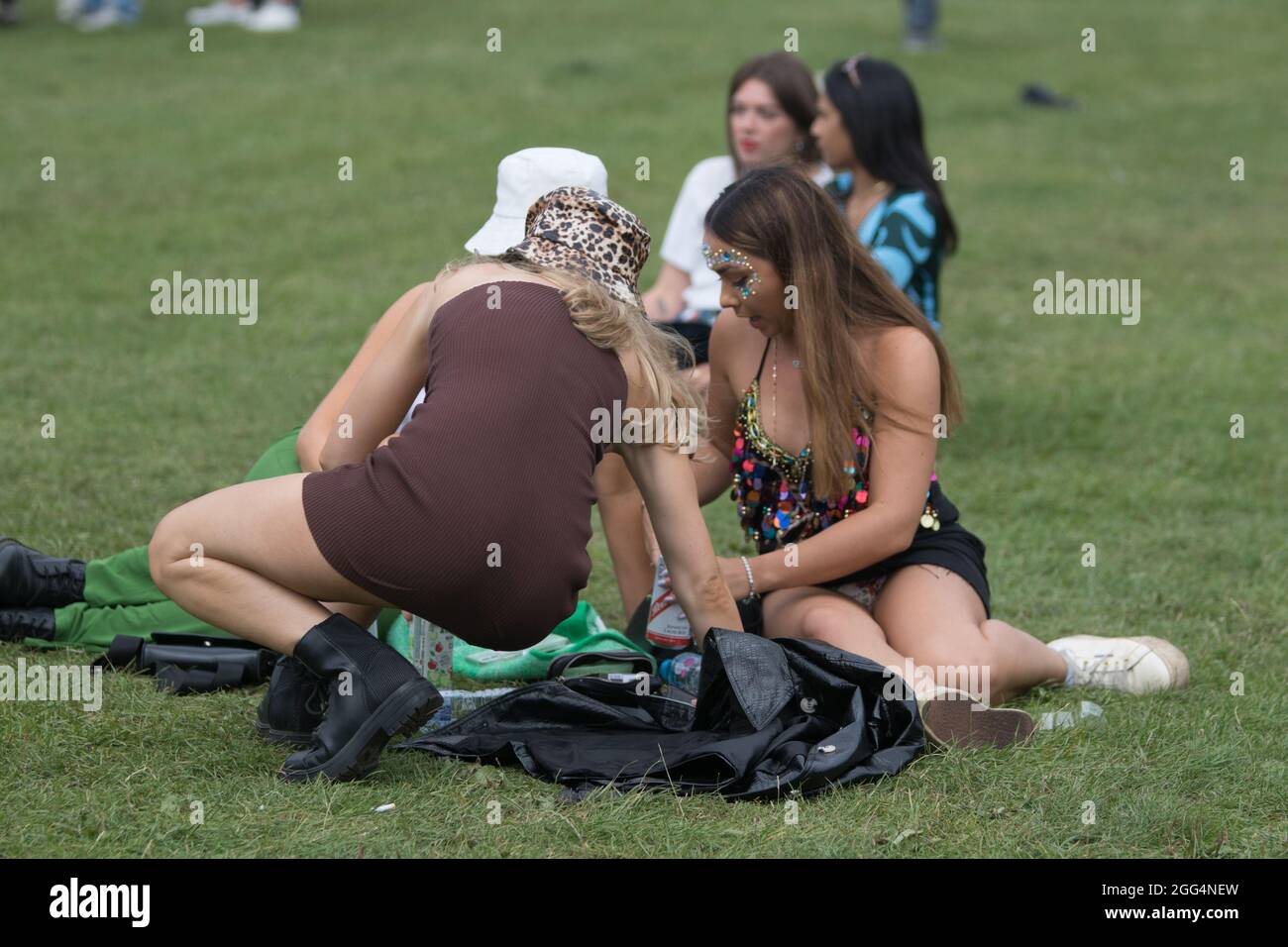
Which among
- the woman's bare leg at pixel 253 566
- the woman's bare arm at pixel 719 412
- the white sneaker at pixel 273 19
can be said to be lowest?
the woman's bare leg at pixel 253 566

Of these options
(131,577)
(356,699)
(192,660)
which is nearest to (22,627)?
(131,577)

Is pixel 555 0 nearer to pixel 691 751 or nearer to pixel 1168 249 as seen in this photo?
pixel 1168 249

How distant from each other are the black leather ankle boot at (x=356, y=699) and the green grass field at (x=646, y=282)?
81mm

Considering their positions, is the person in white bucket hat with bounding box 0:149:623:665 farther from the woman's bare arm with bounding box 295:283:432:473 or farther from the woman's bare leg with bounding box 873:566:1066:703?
the woman's bare leg with bounding box 873:566:1066:703

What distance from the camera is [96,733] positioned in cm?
364

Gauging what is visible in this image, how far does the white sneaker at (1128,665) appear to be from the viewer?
420 centimetres

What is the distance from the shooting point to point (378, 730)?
3.25m

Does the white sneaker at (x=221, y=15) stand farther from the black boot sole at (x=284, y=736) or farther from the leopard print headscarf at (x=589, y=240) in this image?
the black boot sole at (x=284, y=736)

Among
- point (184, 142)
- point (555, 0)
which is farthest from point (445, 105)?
point (555, 0)

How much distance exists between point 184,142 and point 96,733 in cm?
849

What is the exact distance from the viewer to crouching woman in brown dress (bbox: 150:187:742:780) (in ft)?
10.5

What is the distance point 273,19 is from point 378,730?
12.5 metres

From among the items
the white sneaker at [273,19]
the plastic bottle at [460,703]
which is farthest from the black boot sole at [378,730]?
the white sneaker at [273,19]

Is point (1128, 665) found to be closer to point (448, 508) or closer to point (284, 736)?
point (448, 508)
